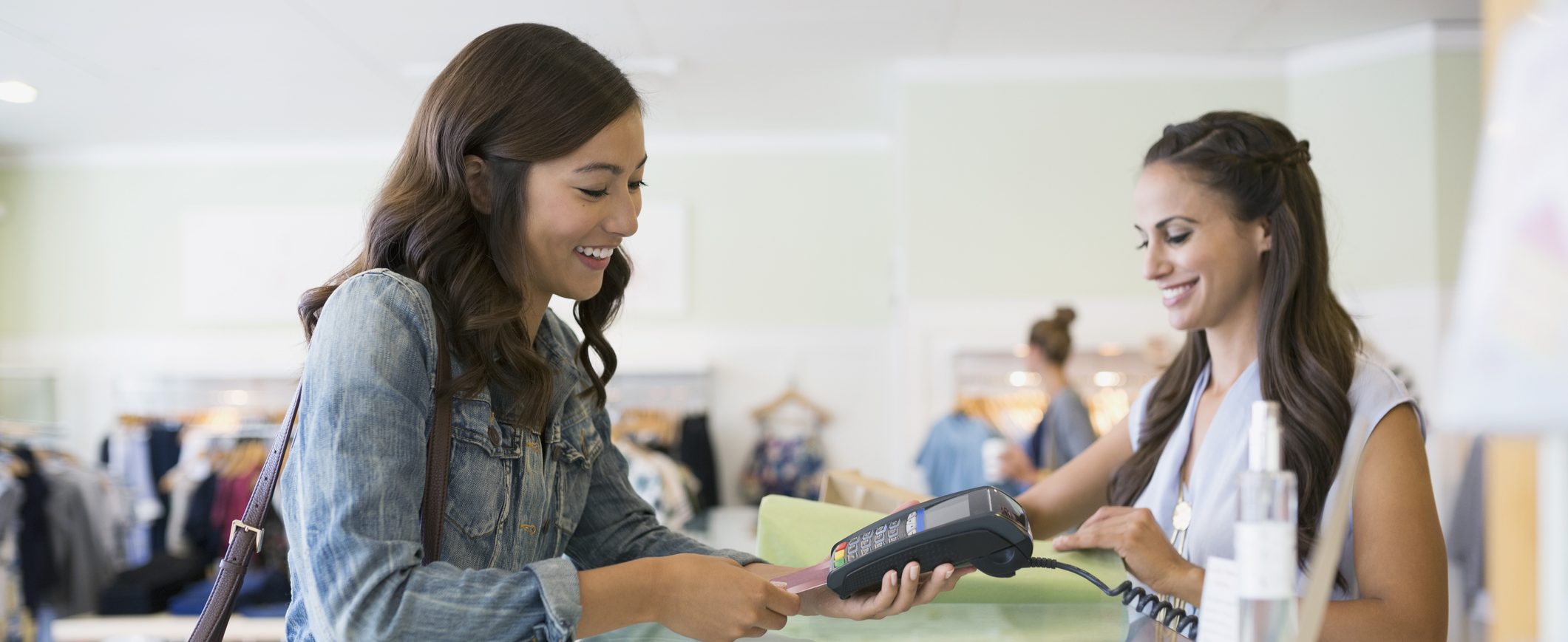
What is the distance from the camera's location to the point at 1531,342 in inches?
19.2

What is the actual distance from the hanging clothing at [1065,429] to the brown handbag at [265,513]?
128 inches

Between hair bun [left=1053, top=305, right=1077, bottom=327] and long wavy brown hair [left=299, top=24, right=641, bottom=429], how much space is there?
135 inches

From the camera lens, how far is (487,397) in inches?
48.4

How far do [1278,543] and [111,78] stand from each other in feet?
18.4

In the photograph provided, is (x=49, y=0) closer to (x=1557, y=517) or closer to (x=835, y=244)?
(x=835, y=244)

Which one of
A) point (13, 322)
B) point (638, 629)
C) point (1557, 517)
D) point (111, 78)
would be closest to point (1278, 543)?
point (1557, 517)

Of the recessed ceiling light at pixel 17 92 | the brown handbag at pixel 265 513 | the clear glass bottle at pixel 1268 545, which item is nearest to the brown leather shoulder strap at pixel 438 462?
the brown handbag at pixel 265 513

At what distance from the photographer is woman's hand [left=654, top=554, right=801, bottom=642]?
1196 mm

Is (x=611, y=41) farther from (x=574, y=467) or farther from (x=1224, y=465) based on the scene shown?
(x=1224, y=465)

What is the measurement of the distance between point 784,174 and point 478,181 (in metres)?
5.22

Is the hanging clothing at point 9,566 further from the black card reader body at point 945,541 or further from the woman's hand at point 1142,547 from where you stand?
the woman's hand at point 1142,547

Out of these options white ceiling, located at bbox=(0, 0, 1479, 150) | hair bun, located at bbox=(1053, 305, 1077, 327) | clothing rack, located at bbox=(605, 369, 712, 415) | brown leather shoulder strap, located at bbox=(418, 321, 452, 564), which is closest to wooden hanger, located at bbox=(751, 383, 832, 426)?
clothing rack, located at bbox=(605, 369, 712, 415)

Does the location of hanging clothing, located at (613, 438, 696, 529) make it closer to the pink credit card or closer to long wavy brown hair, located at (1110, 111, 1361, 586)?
long wavy brown hair, located at (1110, 111, 1361, 586)

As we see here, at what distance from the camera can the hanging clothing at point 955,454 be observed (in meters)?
4.64
